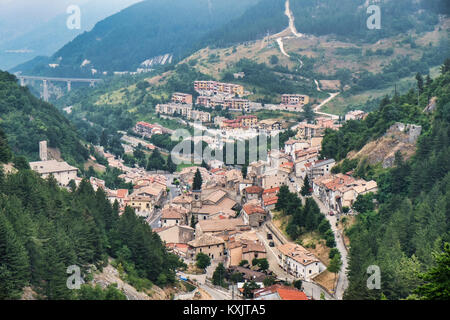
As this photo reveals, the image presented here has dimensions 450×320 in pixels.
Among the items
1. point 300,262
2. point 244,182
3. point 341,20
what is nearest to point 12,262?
point 300,262

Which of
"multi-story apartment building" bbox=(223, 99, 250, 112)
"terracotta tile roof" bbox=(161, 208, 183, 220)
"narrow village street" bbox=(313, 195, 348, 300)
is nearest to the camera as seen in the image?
"narrow village street" bbox=(313, 195, 348, 300)

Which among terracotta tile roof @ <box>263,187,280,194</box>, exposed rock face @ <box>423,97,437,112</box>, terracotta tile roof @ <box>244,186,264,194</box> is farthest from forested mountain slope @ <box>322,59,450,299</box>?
terracotta tile roof @ <box>244,186,264,194</box>

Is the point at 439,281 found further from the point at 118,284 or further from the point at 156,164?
the point at 156,164

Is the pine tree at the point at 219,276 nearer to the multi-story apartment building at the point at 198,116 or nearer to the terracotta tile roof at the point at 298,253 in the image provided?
the terracotta tile roof at the point at 298,253

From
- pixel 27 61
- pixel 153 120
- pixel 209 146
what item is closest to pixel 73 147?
pixel 209 146

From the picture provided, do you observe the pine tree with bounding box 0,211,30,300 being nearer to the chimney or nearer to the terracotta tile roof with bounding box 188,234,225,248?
the terracotta tile roof with bounding box 188,234,225,248

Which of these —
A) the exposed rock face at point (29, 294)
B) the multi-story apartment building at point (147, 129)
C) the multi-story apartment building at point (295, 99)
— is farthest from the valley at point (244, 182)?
the multi-story apartment building at point (147, 129)
